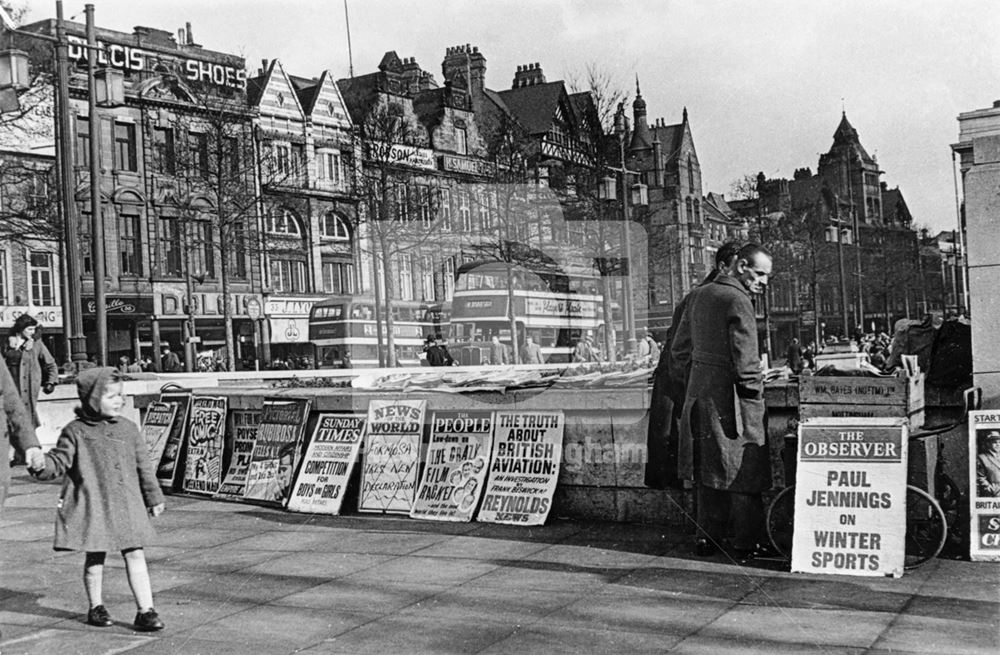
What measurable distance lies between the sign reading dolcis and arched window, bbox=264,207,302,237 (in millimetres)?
1911

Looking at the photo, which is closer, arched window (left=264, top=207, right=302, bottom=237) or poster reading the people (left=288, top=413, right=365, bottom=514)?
poster reading the people (left=288, top=413, right=365, bottom=514)

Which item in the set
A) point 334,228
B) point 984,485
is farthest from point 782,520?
point 334,228

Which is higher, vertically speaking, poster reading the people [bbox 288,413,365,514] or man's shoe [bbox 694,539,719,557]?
poster reading the people [bbox 288,413,365,514]

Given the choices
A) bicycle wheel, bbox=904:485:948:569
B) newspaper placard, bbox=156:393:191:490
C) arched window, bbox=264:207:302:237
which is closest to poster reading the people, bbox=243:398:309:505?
newspaper placard, bbox=156:393:191:490

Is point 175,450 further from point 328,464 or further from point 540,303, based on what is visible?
point 540,303

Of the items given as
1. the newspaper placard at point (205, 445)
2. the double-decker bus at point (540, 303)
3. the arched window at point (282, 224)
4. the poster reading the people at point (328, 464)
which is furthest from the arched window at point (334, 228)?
the poster reading the people at point (328, 464)

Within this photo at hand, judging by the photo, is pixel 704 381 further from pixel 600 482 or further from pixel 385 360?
pixel 385 360

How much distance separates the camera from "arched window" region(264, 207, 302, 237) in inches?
617

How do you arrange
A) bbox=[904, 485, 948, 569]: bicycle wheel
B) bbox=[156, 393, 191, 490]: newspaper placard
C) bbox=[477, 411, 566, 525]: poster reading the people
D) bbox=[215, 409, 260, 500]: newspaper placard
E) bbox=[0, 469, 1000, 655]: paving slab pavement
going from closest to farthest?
Answer: bbox=[0, 469, 1000, 655]: paving slab pavement < bbox=[904, 485, 948, 569]: bicycle wheel < bbox=[477, 411, 566, 525]: poster reading the people < bbox=[215, 409, 260, 500]: newspaper placard < bbox=[156, 393, 191, 490]: newspaper placard

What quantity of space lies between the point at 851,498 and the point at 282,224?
1225 centimetres

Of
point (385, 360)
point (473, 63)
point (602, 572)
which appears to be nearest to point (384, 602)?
point (602, 572)

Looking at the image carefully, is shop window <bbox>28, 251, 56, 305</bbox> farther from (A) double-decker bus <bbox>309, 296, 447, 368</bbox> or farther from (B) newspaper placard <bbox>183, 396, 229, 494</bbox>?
(B) newspaper placard <bbox>183, 396, 229, 494</bbox>

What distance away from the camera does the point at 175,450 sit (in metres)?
10.1

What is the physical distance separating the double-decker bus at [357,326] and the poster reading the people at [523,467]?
390 centimetres
